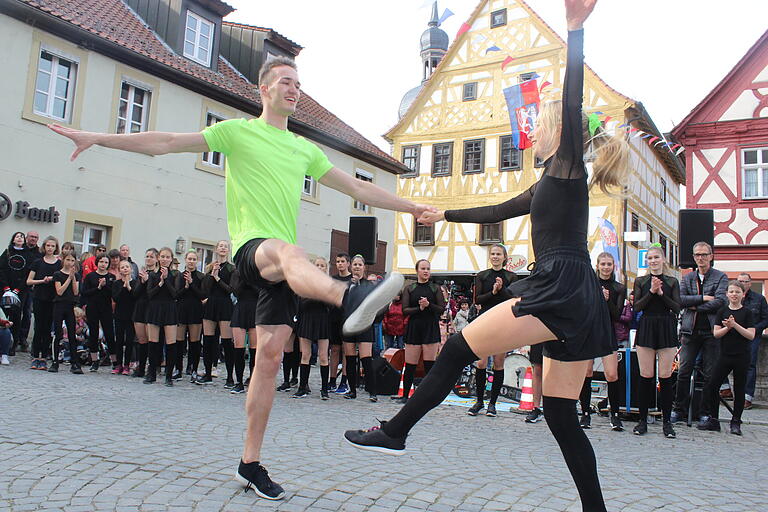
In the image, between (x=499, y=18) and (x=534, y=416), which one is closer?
(x=534, y=416)

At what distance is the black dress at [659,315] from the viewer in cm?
748

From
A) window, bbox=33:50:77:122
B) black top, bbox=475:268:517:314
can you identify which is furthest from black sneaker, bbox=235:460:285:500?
window, bbox=33:50:77:122

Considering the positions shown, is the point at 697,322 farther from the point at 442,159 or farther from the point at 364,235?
the point at 442,159

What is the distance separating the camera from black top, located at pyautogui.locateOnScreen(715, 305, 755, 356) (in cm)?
807

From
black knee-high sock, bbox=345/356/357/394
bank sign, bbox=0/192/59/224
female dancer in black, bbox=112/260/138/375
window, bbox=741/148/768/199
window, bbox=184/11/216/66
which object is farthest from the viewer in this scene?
window, bbox=741/148/768/199

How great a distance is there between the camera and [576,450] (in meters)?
2.88

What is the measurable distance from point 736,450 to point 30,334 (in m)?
13.3

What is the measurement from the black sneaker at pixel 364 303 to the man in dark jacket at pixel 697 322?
6.57 m

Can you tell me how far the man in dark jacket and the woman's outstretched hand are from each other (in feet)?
21.1

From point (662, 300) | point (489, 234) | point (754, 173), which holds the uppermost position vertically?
A: point (754, 173)

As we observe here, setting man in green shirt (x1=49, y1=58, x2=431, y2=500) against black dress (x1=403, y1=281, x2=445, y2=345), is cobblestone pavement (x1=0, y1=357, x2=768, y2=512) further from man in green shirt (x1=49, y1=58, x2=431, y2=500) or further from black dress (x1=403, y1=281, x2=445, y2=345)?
black dress (x1=403, y1=281, x2=445, y2=345)

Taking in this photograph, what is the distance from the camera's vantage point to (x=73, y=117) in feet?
50.5

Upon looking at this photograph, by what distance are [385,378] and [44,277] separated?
20.2 feet

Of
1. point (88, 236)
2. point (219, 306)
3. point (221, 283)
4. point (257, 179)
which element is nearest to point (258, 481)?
point (257, 179)
